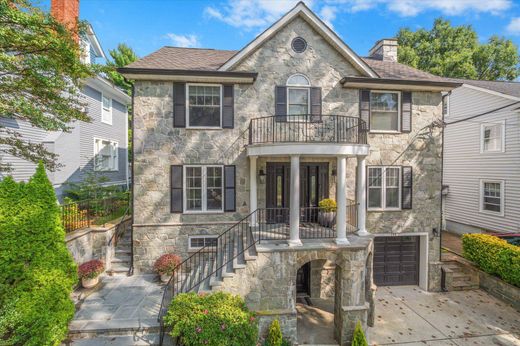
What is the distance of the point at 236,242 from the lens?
8.30m

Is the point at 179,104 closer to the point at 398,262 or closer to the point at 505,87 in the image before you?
the point at 398,262

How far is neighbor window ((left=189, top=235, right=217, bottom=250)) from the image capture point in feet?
30.3

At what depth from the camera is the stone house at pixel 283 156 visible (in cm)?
892

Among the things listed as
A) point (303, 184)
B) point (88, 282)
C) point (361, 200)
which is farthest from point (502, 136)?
point (88, 282)

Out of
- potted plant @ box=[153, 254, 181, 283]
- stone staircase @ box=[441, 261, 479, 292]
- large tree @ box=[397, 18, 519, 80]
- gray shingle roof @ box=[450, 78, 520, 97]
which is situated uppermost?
large tree @ box=[397, 18, 519, 80]

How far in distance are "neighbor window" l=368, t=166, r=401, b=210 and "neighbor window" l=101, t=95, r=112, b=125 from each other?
50.8 ft

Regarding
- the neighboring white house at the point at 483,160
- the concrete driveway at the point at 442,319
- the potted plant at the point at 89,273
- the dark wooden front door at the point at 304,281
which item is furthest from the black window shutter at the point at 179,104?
the neighboring white house at the point at 483,160

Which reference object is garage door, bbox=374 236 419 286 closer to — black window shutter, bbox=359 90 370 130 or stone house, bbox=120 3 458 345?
stone house, bbox=120 3 458 345

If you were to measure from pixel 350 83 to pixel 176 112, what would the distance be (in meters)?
6.77

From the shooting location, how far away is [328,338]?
283 inches

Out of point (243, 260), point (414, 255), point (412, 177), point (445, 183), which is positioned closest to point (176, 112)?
point (243, 260)

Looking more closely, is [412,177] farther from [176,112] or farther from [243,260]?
[176,112]

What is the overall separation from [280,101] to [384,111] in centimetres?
440

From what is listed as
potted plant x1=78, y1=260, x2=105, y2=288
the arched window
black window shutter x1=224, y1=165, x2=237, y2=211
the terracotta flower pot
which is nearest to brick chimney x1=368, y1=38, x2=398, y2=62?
the arched window
